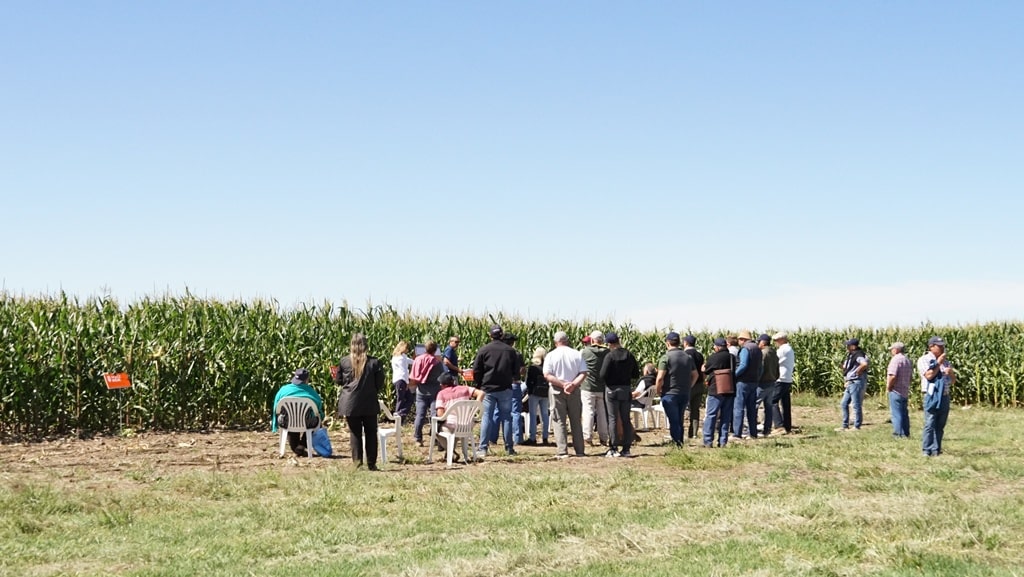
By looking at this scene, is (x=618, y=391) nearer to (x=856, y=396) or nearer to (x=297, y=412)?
(x=297, y=412)

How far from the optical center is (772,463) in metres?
13.7

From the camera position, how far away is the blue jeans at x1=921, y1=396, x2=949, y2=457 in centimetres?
1449

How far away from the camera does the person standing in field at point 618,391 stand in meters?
15.3

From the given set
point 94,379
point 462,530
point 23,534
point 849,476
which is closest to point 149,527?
point 23,534

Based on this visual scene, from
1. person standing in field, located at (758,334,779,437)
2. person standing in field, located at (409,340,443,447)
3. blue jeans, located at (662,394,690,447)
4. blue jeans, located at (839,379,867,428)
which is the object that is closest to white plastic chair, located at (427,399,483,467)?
person standing in field, located at (409,340,443,447)

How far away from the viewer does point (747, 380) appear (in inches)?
690

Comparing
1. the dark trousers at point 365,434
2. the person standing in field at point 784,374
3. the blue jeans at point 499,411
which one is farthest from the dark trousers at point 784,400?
the dark trousers at point 365,434

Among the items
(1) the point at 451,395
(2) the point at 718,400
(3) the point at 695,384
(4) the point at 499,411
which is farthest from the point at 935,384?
(1) the point at 451,395

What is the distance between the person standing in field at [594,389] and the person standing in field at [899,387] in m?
4.61

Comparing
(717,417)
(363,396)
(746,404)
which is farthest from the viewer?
(746,404)

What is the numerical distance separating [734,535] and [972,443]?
1073cm

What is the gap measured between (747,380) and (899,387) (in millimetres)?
2449

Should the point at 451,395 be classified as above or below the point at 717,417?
above

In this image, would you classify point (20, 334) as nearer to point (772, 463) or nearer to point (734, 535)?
point (772, 463)
